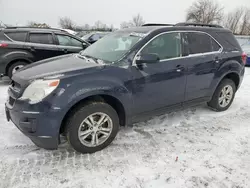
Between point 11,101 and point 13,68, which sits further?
point 13,68

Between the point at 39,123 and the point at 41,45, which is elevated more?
the point at 41,45

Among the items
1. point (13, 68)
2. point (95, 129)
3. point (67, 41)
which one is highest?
point (67, 41)

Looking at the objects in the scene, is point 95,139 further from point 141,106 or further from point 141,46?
point 141,46

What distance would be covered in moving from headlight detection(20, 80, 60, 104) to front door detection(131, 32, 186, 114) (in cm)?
111

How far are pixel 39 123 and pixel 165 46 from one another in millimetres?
2195

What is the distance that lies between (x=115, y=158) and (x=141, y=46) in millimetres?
1659

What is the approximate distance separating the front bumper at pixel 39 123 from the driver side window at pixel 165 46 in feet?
5.21

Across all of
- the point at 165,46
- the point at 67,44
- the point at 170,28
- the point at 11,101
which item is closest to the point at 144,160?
the point at 165,46

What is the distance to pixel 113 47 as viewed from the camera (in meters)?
3.35

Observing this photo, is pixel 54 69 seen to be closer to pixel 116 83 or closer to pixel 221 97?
pixel 116 83

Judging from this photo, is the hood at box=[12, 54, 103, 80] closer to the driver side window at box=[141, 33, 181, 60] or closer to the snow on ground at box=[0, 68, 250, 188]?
the driver side window at box=[141, 33, 181, 60]

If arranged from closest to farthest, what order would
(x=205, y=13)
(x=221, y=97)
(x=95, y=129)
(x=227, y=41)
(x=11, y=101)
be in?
1. (x=11, y=101)
2. (x=95, y=129)
3. (x=227, y=41)
4. (x=221, y=97)
5. (x=205, y=13)

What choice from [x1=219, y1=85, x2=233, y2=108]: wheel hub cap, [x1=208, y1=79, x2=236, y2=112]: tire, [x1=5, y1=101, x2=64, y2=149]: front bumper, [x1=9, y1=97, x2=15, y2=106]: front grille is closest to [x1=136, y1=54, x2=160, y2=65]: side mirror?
[x1=5, y1=101, x2=64, y2=149]: front bumper

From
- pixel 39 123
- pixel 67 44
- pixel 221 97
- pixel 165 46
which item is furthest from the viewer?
pixel 67 44
